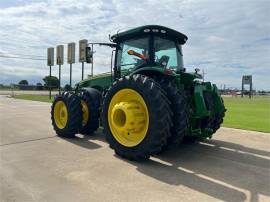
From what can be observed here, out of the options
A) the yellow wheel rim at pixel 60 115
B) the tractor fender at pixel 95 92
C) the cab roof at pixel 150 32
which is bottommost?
the yellow wheel rim at pixel 60 115

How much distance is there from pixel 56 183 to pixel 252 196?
2753 mm

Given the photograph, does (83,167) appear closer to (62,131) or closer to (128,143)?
(128,143)

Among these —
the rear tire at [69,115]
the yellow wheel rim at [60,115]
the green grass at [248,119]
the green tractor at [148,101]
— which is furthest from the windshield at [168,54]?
the green grass at [248,119]

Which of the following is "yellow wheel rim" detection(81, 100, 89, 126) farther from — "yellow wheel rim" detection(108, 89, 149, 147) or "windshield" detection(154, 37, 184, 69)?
"windshield" detection(154, 37, 184, 69)

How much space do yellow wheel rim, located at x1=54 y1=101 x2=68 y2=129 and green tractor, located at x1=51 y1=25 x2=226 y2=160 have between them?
0.18 meters

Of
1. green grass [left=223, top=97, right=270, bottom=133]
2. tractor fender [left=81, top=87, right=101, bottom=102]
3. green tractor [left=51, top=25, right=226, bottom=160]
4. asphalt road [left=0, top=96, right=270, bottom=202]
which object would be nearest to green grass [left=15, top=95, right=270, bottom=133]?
green grass [left=223, top=97, right=270, bottom=133]

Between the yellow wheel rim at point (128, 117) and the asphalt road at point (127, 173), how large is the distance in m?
0.47

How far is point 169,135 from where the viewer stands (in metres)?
5.19

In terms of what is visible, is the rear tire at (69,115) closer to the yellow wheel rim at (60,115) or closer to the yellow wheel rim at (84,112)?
the yellow wheel rim at (60,115)

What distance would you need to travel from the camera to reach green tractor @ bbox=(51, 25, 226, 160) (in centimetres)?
528

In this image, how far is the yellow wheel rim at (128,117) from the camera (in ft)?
18.2

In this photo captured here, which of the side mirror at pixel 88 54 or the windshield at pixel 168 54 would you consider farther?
the side mirror at pixel 88 54

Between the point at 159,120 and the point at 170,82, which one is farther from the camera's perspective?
the point at 170,82

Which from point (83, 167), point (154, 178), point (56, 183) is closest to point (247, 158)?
point (154, 178)
